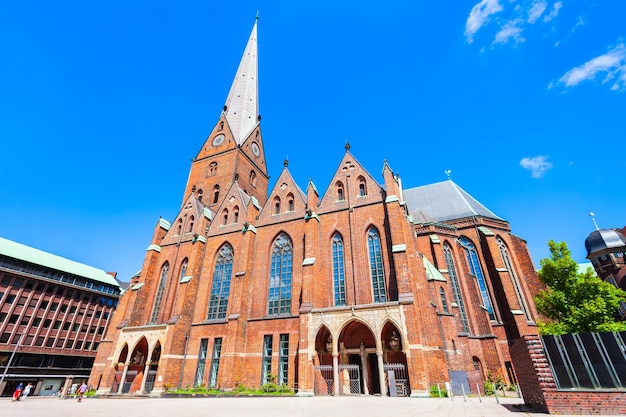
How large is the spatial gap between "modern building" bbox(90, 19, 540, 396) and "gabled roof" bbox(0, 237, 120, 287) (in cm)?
2472

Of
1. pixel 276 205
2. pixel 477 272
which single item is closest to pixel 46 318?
pixel 276 205

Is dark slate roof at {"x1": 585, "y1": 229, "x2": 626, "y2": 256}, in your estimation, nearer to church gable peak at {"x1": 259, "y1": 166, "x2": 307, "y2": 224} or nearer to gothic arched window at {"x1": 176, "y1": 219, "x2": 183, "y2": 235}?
church gable peak at {"x1": 259, "y1": 166, "x2": 307, "y2": 224}

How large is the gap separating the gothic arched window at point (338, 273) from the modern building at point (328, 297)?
0.24ft

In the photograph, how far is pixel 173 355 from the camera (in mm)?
20094

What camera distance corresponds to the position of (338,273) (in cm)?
2022

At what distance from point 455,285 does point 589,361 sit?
51.9ft

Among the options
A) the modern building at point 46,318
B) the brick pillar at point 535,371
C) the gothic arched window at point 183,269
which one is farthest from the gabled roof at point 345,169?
the modern building at point 46,318

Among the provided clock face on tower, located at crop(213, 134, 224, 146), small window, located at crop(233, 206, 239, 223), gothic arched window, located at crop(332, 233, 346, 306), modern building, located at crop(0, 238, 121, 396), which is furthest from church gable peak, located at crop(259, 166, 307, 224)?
modern building, located at crop(0, 238, 121, 396)

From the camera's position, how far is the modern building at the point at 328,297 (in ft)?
55.4

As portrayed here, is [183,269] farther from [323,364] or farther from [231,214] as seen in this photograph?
[323,364]

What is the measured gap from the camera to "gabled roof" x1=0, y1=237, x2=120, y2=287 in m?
39.0

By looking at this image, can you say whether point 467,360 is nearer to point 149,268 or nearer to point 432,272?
point 432,272

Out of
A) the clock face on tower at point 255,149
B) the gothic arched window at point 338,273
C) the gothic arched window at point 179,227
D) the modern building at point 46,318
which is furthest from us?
the clock face on tower at point 255,149

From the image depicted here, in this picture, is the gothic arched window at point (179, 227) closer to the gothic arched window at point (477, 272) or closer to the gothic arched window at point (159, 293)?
the gothic arched window at point (159, 293)
